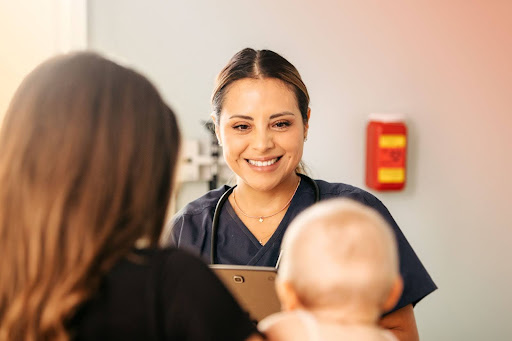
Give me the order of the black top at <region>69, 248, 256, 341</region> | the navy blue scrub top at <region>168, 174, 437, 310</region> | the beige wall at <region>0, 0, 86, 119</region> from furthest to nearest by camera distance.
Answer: the beige wall at <region>0, 0, 86, 119</region>, the navy blue scrub top at <region>168, 174, 437, 310</region>, the black top at <region>69, 248, 256, 341</region>

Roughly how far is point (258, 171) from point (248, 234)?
16cm

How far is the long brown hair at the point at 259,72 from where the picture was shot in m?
1.60

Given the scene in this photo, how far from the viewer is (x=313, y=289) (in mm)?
870

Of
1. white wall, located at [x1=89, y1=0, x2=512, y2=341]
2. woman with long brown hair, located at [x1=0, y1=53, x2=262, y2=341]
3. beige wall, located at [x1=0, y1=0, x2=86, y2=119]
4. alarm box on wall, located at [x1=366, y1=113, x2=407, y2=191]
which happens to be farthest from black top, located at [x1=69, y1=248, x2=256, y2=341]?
alarm box on wall, located at [x1=366, y1=113, x2=407, y2=191]

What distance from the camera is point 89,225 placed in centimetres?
82

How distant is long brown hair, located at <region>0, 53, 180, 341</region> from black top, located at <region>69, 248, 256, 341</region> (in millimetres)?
25

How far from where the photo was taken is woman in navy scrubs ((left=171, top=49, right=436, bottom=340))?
1566 mm

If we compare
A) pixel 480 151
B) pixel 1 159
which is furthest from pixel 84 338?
pixel 480 151

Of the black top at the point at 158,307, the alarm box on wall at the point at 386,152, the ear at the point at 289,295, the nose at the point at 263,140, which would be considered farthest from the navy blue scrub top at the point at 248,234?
the alarm box on wall at the point at 386,152

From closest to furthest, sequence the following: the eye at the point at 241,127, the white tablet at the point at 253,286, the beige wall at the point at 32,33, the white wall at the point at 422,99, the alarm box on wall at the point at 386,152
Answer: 1. the white tablet at the point at 253,286
2. the eye at the point at 241,127
3. the beige wall at the point at 32,33
4. the white wall at the point at 422,99
5. the alarm box on wall at the point at 386,152

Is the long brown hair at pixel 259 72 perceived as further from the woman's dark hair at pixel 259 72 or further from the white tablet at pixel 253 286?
the white tablet at pixel 253 286

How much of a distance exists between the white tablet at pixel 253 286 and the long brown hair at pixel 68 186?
44 centimetres

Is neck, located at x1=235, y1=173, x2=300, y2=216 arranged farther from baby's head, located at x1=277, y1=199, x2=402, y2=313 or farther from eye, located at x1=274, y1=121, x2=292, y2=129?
baby's head, located at x1=277, y1=199, x2=402, y2=313

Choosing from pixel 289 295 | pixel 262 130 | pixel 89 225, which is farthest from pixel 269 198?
pixel 89 225
